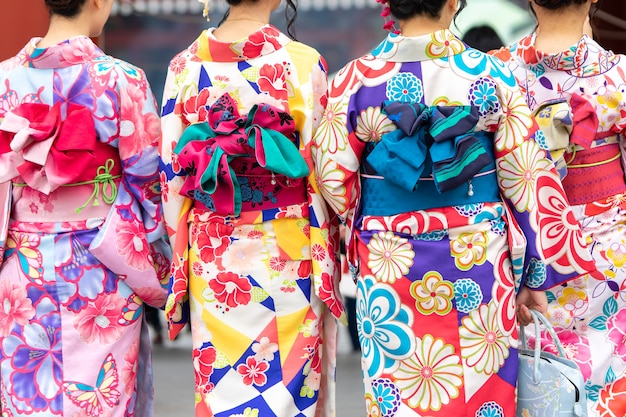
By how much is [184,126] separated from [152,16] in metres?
3.71

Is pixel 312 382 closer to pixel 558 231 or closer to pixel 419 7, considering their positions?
pixel 558 231

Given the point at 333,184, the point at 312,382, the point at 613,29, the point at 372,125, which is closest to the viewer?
the point at 372,125

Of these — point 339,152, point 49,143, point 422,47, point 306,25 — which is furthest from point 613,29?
point 49,143

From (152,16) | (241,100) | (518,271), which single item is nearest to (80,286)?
(241,100)

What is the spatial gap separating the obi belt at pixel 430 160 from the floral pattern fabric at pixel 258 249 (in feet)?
1.20

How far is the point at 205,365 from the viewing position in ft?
11.4

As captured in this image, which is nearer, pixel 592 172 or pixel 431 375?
pixel 431 375

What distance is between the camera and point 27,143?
3.49 metres

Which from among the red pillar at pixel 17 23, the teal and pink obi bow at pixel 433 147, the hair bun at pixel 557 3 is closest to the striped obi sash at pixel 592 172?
the hair bun at pixel 557 3

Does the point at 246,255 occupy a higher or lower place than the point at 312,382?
higher

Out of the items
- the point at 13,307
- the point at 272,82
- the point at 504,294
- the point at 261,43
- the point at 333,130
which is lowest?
the point at 13,307

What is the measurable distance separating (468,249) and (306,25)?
4.08 meters

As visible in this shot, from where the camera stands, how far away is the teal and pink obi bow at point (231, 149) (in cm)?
326

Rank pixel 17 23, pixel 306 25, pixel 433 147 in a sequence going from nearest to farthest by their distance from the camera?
pixel 433 147 < pixel 17 23 < pixel 306 25
